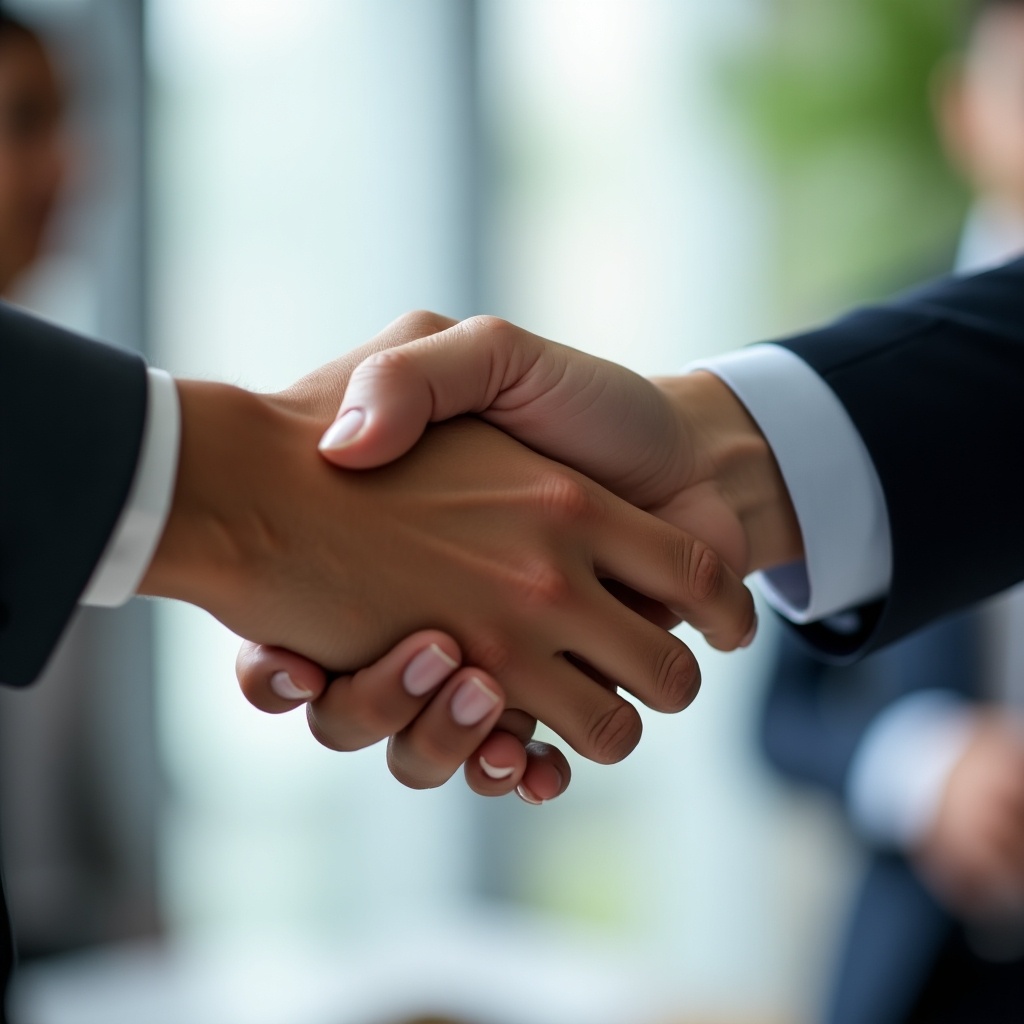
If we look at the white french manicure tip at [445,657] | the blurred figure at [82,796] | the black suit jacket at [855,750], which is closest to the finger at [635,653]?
the white french manicure tip at [445,657]

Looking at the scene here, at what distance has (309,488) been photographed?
2.78ft

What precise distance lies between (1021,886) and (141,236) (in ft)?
7.32

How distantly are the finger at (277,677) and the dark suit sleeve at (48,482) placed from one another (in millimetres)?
201

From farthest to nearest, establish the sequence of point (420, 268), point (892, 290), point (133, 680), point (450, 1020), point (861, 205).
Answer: point (420, 268) → point (133, 680) → point (861, 205) → point (892, 290) → point (450, 1020)

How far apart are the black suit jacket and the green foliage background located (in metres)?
0.85

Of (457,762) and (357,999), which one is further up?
(457,762)

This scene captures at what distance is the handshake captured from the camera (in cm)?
83

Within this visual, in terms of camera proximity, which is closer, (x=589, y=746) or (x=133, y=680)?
(x=589, y=746)

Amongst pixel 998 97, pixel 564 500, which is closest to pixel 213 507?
pixel 564 500

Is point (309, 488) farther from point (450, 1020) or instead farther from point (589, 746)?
point (450, 1020)

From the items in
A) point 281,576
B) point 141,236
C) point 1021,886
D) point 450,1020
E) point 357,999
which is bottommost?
point 357,999

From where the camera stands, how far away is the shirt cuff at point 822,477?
3.40ft

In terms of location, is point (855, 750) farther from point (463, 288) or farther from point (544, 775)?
point (463, 288)

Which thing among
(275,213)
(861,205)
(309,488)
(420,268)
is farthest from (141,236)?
(309,488)
